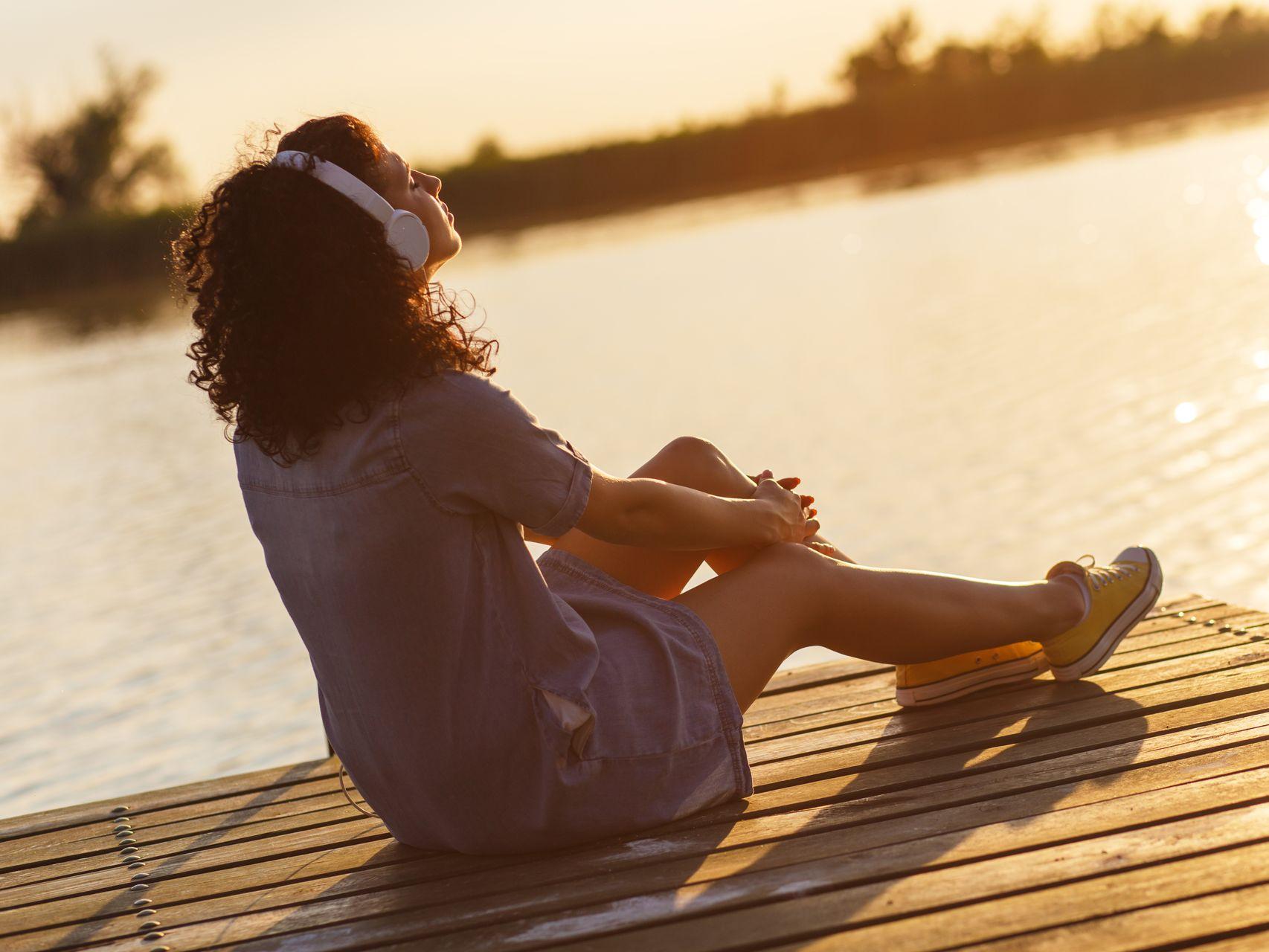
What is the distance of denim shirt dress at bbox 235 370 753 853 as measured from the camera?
6.71 feet

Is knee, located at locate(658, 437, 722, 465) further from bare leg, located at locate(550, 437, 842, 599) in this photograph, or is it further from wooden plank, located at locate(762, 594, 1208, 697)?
wooden plank, located at locate(762, 594, 1208, 697)

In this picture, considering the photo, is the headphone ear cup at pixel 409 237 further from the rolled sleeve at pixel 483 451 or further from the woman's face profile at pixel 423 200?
the rolled sleeve at pixel 483 451

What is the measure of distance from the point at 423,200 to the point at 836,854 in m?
1.08

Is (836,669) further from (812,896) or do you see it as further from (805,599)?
(812,896)

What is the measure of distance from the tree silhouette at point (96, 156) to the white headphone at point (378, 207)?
131ft

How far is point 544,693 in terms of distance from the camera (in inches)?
85.0

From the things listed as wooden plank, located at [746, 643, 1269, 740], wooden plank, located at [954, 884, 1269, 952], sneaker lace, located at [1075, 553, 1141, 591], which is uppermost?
sneaker lace, located at [1075, 553, 1141, 591]

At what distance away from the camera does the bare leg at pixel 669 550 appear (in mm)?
2582

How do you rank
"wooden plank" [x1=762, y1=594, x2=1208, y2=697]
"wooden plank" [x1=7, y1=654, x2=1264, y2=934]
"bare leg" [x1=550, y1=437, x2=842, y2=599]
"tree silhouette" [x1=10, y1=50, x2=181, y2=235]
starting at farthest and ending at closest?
1. "tree silhouette" [x1=10, y1=50, x2=181, y2=235]
2. "wooden plank" [x1=762, y1=594, x2=1208, y2=697]
3. "bare leg" [x1=550, y1=437, x2=842, y2=599]
4. "wooden plank" [x1=7, y1=654, x2=1264, y2=934]

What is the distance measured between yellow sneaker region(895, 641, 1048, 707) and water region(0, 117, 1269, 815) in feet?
7.77

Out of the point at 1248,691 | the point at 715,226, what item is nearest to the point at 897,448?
the point at 1248,691

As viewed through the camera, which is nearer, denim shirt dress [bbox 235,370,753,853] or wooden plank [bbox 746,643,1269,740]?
denim shirt dress [bbox 235,370,753,853]

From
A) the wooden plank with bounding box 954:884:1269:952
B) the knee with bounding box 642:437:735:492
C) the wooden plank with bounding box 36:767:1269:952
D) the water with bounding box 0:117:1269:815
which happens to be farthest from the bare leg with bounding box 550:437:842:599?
the water with bounding box 0:117:1269:815

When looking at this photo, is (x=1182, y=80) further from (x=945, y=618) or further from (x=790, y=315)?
(x=945, y=618)
